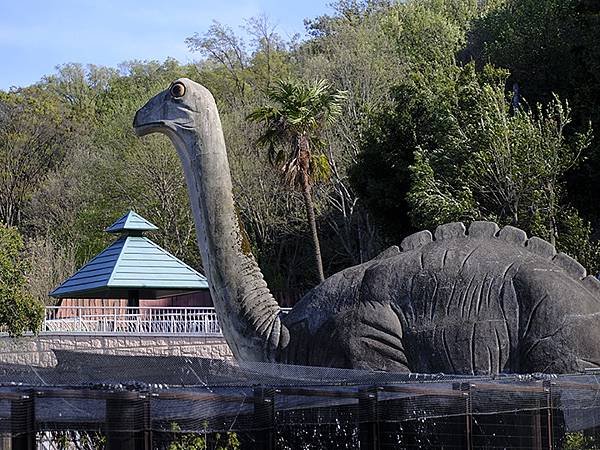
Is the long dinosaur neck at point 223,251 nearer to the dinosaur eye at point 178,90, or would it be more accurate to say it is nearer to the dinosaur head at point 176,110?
the dinosaur head at point 176,110

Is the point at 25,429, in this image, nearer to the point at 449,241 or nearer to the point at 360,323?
the point at 360,323

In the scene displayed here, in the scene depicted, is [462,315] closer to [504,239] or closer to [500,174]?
[504,239]

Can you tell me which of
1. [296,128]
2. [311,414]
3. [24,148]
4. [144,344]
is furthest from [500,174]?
[24,148]

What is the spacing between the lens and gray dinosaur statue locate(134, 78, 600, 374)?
986 centimetres

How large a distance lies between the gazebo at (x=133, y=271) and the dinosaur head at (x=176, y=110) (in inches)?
604

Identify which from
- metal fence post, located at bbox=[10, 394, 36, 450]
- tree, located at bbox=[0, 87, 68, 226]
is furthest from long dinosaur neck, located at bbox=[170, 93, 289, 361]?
tree, located at bbox=[0, 87, 68, 226]

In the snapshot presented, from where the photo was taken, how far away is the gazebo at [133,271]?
88.6ft

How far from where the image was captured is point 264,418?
6.50 metres

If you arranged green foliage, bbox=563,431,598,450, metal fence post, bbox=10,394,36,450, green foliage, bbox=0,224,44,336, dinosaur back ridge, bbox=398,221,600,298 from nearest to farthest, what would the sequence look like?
metal fence post, bbox=10,394,36,450
green foliage, bbox=563,431,598,450
dinosaur back ridge, bbox=398,221,600,298
green foliage, bbox=0,224,44,336

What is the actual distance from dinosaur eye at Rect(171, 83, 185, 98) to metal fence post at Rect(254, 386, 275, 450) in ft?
18.4

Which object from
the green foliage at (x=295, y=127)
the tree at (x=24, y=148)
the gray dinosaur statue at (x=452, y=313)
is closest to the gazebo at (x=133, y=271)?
the green foliage at (x=295, y=127)

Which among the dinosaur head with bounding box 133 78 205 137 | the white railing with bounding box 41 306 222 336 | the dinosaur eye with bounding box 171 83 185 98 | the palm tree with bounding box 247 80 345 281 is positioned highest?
the palm tree with bounding box 247 80 345 281

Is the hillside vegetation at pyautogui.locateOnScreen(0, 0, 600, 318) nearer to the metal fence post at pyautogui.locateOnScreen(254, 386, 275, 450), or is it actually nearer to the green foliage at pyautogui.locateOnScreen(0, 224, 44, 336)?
the green foliage at pyautogui.locateOnScreen(0, 224, 44, 336)

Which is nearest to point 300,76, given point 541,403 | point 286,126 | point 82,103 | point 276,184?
point 276,184
